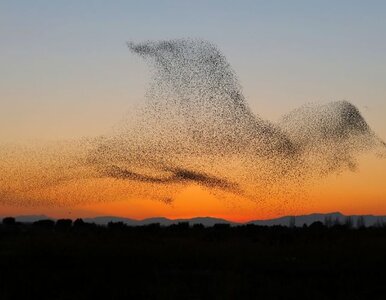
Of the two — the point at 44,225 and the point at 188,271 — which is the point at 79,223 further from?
the point at 188,271

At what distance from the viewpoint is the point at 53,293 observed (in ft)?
58.9

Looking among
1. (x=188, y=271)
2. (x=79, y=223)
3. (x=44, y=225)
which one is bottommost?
(x=188, y=271)

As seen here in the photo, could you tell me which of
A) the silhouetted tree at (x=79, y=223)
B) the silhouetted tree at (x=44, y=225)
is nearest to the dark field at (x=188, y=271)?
the silhouetted tree at (x=44, y=225)

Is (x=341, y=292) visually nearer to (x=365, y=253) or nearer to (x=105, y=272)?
(x=105, y=272)

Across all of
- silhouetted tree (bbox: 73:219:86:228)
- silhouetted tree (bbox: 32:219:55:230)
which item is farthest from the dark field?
silhouetted tree (bbox: 73:219:86:228)

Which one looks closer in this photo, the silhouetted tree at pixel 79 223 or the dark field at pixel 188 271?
the dark field at pixel 188 271

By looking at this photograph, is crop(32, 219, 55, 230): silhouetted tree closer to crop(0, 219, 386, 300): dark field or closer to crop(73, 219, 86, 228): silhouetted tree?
crop(73, 219, 86, 228): silhouetted tree

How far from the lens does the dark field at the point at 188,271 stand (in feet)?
58.5

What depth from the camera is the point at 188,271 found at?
22141 mm

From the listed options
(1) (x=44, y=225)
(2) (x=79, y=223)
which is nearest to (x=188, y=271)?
(1) (x=44, y=225)

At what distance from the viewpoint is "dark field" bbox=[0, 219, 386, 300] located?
17.8 m

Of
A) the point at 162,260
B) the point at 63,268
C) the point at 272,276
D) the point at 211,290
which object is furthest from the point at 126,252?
the point at 211,290

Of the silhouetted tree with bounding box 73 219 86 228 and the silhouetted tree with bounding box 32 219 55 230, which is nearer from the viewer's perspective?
the silhouetted tree with bounding box 32 219 55 230

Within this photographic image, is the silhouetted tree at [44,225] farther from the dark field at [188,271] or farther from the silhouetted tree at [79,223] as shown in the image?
the dark field at [188,271]
